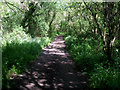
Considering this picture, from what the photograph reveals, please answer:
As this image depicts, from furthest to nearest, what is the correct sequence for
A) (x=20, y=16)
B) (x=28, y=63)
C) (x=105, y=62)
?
(x=20, y=16) < (x=28, y=63) < (x=105, y=62)

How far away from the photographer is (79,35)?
51.0 feet

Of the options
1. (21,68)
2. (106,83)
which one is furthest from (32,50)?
(106,83)

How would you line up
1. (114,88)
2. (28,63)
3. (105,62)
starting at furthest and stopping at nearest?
(28,63) → (105,62) → (114,88)

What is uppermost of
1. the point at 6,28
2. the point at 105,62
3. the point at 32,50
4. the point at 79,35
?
the point at 6,28

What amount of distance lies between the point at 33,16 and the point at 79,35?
739 cm

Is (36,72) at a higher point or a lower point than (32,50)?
lower

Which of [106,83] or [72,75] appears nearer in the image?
[106,83]

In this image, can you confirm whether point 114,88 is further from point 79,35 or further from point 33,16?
point 33,16

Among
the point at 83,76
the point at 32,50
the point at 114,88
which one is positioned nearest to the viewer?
the point at 114,88

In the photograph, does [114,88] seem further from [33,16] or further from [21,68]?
[33,16]

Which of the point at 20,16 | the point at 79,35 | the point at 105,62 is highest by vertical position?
the point at 20,16

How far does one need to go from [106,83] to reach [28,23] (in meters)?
14.1

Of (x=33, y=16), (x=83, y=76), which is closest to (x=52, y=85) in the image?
(x=83, y=76)

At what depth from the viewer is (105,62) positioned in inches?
236
